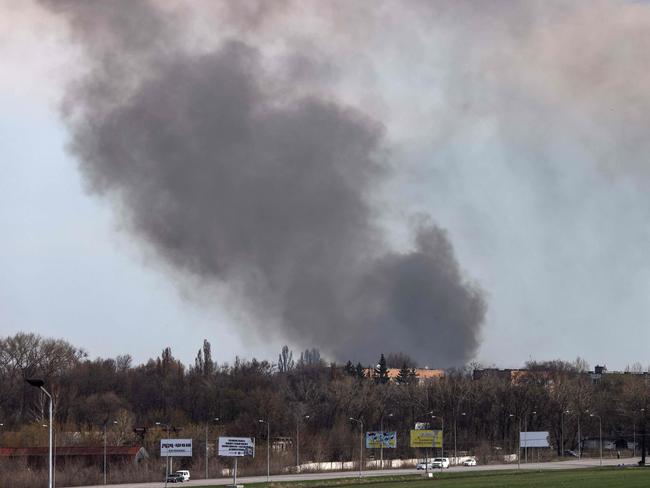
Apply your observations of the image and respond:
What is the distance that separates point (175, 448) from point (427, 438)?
115 feet

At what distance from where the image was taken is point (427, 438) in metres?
119

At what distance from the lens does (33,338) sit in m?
178

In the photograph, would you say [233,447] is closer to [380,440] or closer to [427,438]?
[380,440]

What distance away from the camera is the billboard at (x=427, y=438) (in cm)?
11812

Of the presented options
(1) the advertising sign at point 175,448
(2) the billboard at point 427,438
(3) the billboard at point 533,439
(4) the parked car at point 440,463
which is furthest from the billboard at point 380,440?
(1) the advertising sign at point 175,448

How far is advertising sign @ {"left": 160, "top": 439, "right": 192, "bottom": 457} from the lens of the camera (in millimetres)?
95812

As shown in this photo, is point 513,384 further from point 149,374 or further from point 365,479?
point 365,479

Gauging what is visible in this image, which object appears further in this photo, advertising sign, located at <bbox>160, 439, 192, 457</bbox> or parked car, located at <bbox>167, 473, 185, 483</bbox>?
parked car, located at <bbox>167, 473, 185, 483</bbox>

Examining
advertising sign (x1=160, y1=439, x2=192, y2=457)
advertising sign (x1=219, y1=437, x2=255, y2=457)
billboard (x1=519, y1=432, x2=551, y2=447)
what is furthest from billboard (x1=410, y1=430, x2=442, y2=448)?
advertising sign (x1=219, y1=437, x2=255, y2=457)

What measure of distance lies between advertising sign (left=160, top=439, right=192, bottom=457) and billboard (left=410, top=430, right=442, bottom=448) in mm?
32812

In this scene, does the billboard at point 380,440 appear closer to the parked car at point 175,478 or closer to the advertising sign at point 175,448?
the parked car at point 175,478

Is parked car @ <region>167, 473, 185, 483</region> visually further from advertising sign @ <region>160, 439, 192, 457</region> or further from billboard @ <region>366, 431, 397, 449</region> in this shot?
billboard @ <region>366, 431, 397, 449</region>

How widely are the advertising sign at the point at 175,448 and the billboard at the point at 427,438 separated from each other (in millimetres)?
32812

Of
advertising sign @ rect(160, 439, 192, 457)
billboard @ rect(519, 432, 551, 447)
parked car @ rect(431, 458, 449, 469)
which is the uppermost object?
advertising sign @ rect(160, 439, 192, 457)
